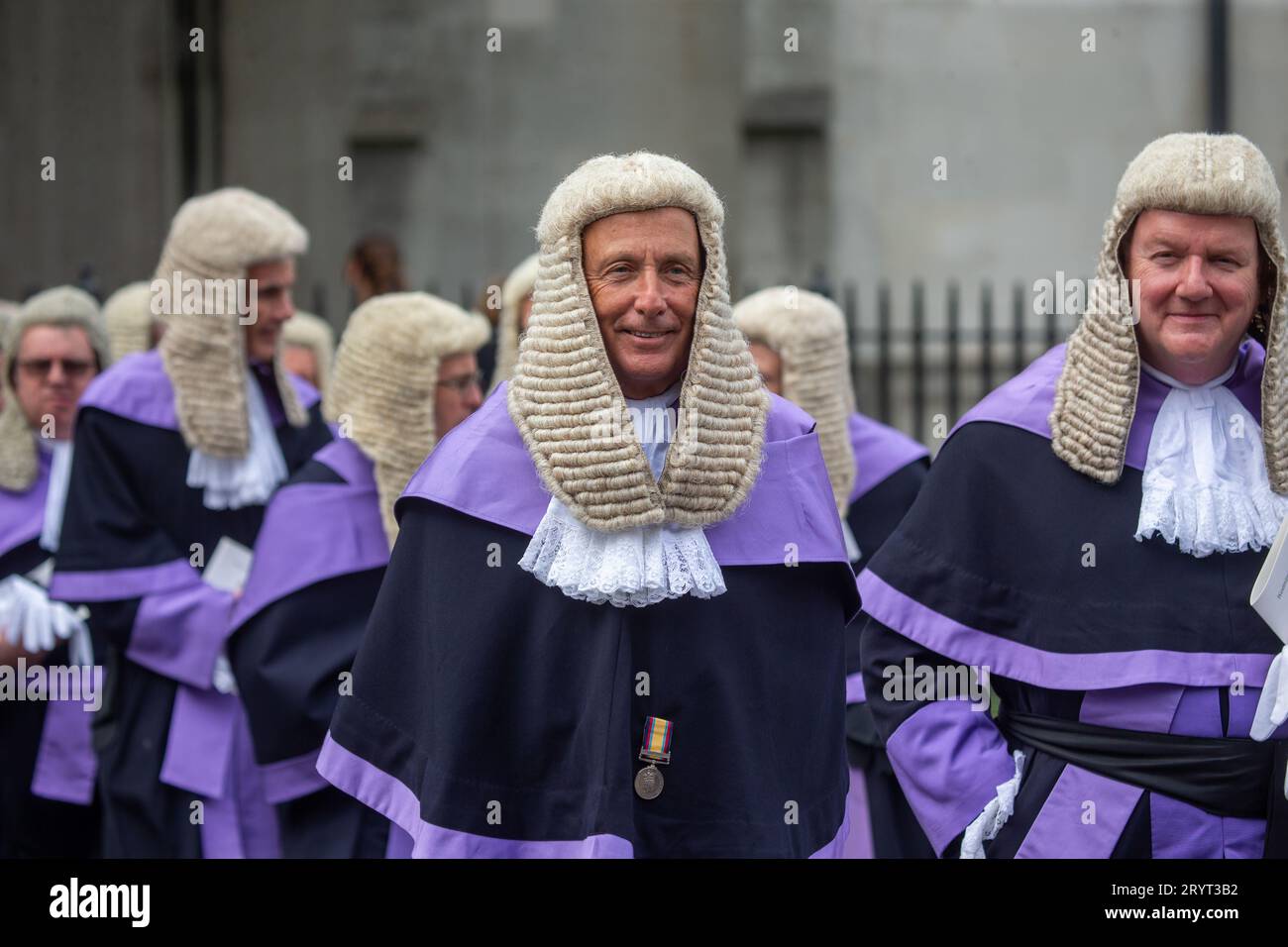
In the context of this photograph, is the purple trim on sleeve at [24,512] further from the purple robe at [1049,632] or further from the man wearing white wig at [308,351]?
the purple robe at [1049,632]

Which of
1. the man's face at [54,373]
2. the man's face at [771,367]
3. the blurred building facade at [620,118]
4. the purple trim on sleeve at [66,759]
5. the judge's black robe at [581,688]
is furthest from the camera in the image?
the blurred building facade at [620,118]

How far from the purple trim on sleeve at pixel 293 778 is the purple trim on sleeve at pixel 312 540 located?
430 millimetres

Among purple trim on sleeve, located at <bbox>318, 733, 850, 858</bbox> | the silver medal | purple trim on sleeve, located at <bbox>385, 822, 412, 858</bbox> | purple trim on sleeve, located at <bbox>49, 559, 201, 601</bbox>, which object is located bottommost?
purple trim on sleeve, located at <bbox>385, 822, 412, 858</bbox>

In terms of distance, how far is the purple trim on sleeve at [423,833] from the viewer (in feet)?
12.8

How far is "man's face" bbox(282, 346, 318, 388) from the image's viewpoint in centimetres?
939

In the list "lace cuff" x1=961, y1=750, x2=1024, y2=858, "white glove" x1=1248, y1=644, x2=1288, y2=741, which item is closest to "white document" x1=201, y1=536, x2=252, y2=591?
"lace cuff" x1=961, y1=750, x2=1024, y2=858

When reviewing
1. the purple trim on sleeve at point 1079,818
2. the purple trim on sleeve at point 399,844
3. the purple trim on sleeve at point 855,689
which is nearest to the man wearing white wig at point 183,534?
the purple trim on sleeve at point 399,844

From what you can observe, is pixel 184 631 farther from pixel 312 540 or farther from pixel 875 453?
pixel 875 453

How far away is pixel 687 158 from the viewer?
41.9 feet

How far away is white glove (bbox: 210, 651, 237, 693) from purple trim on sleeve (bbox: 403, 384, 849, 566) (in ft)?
7.37

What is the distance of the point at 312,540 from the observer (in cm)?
602

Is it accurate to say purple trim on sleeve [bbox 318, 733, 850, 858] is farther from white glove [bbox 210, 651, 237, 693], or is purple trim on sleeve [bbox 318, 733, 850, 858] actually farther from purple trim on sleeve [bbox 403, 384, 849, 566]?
white glove [bbox 210, 651, 237, 693]

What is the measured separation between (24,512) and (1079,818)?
4233 millimetres
